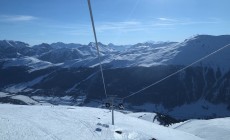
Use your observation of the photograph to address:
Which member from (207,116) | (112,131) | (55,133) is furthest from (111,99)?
(207,116)

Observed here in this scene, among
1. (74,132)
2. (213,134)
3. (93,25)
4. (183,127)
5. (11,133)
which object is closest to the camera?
(93,25)

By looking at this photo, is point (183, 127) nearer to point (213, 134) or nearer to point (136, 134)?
point (213, 134)

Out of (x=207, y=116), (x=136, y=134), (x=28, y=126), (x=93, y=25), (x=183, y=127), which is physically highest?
(x=93, y=25)

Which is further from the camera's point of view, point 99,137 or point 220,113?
point 220,113

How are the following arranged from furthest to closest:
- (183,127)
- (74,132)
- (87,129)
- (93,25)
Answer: (183,127)
(87,129)
(74,132)
(93,25)

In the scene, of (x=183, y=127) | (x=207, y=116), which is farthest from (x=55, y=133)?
(x=207, y=116)

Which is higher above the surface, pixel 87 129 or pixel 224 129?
pixel 87 129

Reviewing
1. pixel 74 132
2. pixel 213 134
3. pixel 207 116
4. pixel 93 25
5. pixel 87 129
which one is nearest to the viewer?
pixel 93 25

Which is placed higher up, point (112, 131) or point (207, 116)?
point (112, 131)

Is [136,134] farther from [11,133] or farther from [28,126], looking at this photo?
[11,133]
